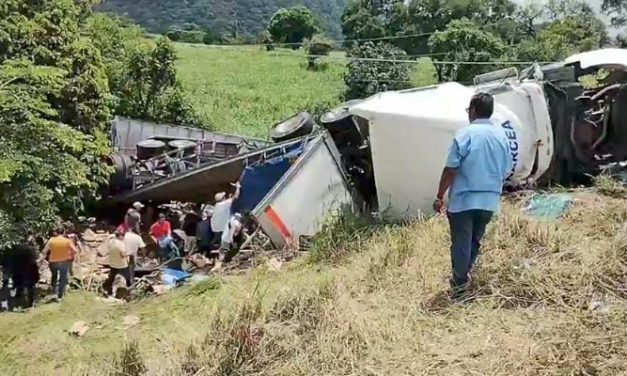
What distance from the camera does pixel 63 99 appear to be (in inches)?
518

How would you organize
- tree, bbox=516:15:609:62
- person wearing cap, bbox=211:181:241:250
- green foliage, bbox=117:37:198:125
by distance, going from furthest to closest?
tree, bbox=516:15:609:62, green foliage, bbox=117:37:198:125, person wearing cap, bbox=211:181:241:250

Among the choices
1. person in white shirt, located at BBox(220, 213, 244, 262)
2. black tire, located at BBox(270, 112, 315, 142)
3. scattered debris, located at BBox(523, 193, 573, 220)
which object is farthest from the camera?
black tire, located at BBox(270, 112, 315, 142)

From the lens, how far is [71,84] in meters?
13.2

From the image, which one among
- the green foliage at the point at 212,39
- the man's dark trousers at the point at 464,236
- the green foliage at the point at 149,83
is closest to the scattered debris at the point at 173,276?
the man's dark trousers at the point at 464,236

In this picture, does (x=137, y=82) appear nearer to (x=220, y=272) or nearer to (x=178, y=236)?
(x=178, y=236)

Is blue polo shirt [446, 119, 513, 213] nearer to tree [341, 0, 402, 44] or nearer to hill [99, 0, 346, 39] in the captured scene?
tree [341, 0, 402, 44]

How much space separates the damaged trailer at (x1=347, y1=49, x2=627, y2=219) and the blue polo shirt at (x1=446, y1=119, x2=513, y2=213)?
321 cm

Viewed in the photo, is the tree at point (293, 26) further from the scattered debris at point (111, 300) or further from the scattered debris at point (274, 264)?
the scattered debris at point (274, 264)

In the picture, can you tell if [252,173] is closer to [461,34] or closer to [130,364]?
[130,364]

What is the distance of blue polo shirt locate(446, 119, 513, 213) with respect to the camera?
4.36 metres

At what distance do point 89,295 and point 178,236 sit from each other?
270cm

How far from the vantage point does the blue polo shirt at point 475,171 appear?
4355 mm

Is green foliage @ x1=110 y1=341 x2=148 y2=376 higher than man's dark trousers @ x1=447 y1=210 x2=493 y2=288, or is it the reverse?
man's dark trousers @ x1=447 y1=210 x2=493 y2=288

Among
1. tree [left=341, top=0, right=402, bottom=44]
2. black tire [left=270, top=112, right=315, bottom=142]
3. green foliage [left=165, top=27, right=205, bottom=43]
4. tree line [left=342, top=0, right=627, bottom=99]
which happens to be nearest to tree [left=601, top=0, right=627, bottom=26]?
tree line [left=342, top=0, right=627, bottom=99]
